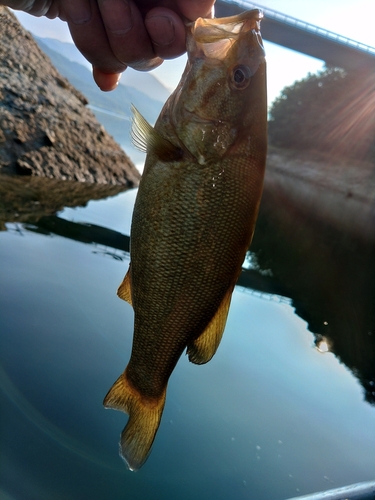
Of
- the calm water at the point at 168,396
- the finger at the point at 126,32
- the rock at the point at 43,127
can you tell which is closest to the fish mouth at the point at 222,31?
the finger at the point at 126,32

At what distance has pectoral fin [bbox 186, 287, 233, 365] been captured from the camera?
2.01m

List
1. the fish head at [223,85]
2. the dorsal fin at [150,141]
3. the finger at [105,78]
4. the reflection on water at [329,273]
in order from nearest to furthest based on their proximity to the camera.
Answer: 1. the dorsal fin at [150,141]
2. the fish head at [223,85]
3. the finger at [105,78]
4. the reflection on water at [329,273]

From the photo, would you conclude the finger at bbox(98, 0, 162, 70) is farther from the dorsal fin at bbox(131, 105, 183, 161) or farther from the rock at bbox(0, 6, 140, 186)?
the rock at bbox(0, 6, 140, 186)

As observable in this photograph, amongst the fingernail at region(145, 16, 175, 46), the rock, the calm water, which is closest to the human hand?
the fingernail at region(145, 16, 175, 46)

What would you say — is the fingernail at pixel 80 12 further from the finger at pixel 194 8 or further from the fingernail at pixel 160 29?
the finger at pixel 194 8

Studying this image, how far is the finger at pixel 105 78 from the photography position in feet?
8.04

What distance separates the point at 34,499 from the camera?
2873 millimetres

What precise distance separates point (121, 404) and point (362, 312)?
870 cm

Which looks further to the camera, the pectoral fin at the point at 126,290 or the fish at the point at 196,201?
the pectoral fin at the point at 126,290

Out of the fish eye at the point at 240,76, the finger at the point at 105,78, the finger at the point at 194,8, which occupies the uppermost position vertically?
the finger at the point at 194,8

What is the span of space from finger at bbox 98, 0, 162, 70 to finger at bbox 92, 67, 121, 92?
22 cm

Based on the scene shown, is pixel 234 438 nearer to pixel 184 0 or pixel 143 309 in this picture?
pixel 143 309

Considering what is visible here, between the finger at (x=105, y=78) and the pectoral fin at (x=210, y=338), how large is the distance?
145 centimetres

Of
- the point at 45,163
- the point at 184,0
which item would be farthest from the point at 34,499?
the point at 45,163
